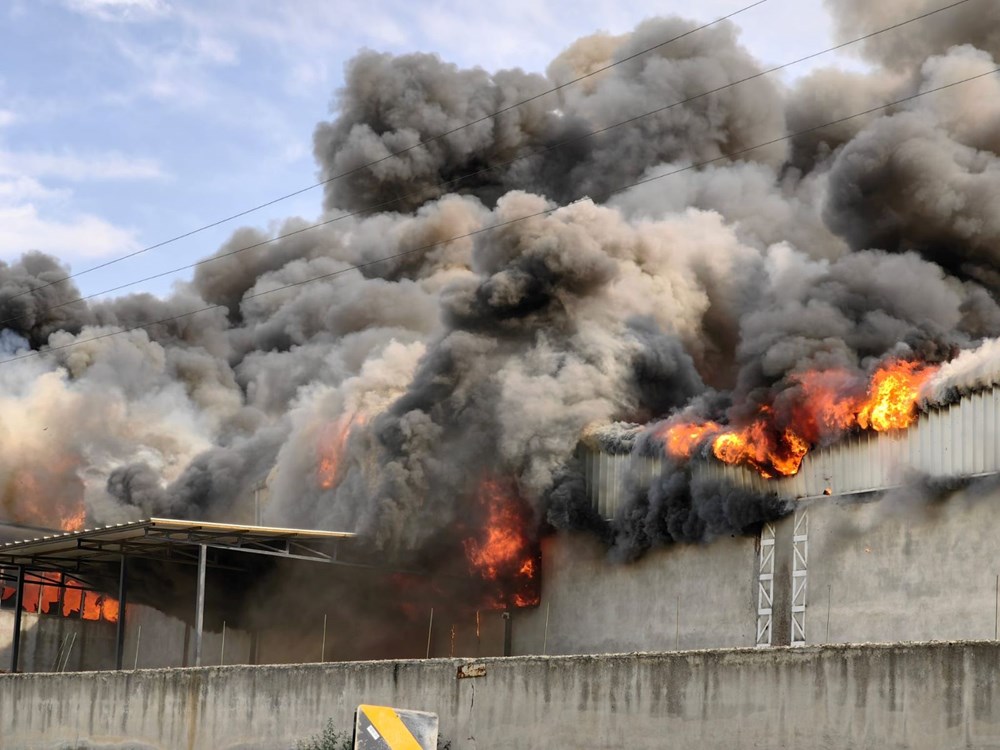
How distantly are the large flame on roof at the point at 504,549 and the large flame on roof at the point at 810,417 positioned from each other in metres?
5.77

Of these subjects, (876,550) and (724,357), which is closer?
(876,550)

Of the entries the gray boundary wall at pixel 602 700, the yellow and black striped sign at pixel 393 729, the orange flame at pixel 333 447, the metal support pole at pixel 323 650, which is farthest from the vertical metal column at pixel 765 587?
the orange flame at pixel 333 447

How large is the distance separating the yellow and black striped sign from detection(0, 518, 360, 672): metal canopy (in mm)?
11757

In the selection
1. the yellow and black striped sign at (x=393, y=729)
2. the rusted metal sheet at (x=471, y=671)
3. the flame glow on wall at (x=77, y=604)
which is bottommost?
the yellow and black striped sign at (x=393, y=729)

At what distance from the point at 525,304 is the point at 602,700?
22411mm

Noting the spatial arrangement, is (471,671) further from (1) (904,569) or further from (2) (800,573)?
(2) (800,573)

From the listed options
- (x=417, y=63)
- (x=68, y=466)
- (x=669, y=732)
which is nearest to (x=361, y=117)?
(x=417, y=63)

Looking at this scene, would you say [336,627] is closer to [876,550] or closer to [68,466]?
[876,550]

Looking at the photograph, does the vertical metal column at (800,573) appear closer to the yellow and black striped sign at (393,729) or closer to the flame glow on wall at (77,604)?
the yellow and black striped sign at (393,729)

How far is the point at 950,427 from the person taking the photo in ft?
94.4

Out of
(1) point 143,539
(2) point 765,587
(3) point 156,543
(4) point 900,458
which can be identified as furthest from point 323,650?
(4) point 900,458

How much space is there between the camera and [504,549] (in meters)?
39.0

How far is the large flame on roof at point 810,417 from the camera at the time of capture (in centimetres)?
3048

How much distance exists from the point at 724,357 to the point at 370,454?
13160 millimetres
